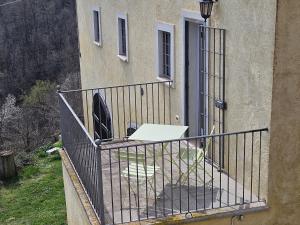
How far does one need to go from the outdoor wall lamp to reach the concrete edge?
3.19 meters

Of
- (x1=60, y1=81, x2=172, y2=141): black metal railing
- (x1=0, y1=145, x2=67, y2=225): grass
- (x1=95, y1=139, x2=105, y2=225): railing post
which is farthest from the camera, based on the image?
(x1=0, y1=145, x2=67, y2=225): grass

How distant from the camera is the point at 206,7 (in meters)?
7.43

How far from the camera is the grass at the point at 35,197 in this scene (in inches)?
523

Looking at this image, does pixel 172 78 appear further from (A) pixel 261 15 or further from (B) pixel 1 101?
(B) pixel 1 101

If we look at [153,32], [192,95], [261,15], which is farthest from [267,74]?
[153,32]

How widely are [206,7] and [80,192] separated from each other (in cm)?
331

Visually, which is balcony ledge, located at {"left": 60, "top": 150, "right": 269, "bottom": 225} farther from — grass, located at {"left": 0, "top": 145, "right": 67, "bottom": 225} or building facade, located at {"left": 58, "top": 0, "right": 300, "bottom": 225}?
grass, located at {"left": 0, "top": 145, "right": 67, "bottom": 225}

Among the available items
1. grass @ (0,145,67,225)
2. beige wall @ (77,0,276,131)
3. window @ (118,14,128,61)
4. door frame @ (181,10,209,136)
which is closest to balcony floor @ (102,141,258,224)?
beige wall @ (77,0,276,131)

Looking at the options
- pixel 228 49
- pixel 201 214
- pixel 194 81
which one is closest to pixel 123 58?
pixel 194 81

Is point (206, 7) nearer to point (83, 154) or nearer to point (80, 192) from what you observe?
point (83, 154)

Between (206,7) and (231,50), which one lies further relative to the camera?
(206,7)

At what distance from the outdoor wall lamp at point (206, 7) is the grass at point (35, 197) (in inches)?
294

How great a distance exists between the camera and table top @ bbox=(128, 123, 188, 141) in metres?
7.28

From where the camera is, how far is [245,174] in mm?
7066
